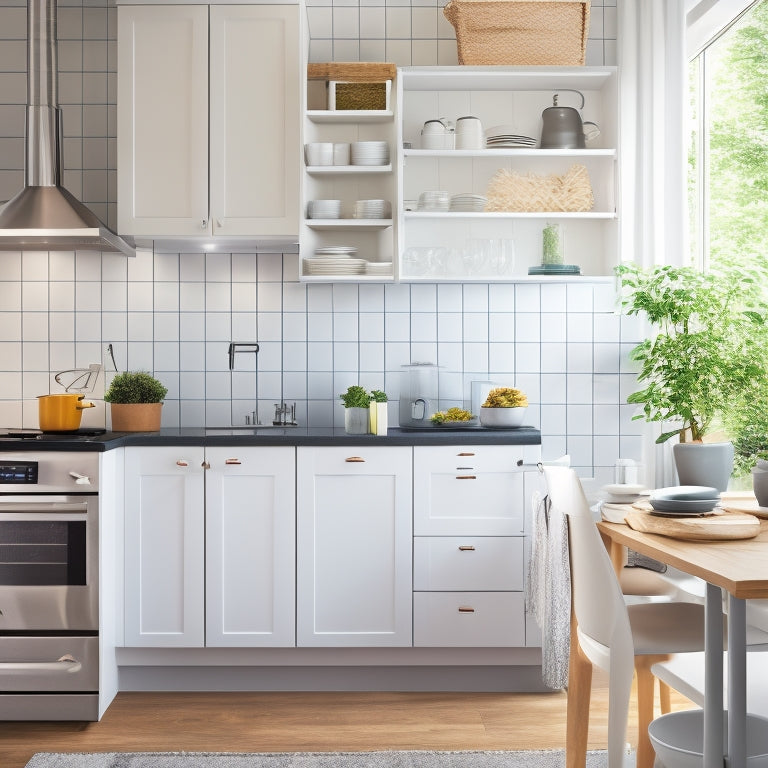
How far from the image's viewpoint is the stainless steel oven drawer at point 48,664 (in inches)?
107

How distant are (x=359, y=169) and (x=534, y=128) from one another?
858 mm

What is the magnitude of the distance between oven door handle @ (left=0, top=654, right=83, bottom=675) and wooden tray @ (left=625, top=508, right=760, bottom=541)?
195cm

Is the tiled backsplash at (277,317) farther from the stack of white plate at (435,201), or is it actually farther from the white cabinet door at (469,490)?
the white cabinet door at (469,490)

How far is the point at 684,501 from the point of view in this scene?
6.53 feet

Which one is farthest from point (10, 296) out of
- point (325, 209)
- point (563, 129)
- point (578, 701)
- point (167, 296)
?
point (578, 701)

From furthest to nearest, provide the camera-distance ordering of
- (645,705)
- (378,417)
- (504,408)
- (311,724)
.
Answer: (504,408)
(378,417)
(311,724)
(645,705)

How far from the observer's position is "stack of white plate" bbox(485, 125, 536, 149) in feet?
10.8

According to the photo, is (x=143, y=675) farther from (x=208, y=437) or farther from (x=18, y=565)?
(x=208, y=437)

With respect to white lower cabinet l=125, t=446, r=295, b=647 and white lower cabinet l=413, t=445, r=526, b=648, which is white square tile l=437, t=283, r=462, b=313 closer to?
white lower cabinet l=413, t=445, r=526, b=648

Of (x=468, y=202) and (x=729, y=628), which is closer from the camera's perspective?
(x=729, y=628)

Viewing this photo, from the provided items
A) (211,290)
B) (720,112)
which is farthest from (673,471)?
(211,290)

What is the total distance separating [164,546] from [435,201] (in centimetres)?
173

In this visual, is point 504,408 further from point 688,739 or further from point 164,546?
point 688,739

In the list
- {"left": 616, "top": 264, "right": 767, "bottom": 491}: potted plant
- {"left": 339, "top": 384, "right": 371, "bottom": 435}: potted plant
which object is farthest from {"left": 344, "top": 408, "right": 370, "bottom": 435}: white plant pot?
{"left": 616, "top": 264, "right": 767, "bottom": 491}: potted plant
